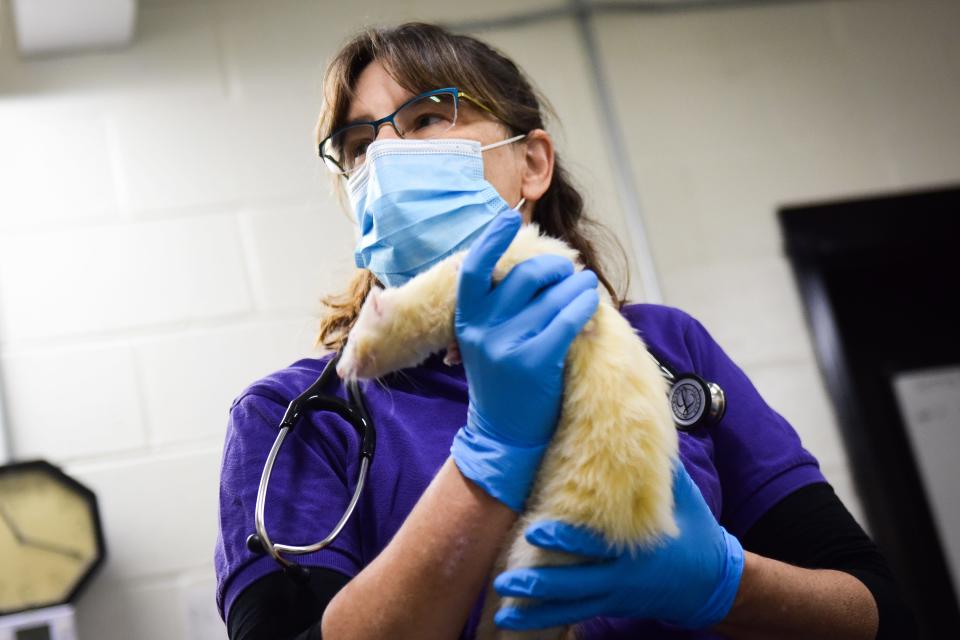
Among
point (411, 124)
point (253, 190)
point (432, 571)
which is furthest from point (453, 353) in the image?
point (253, 190)

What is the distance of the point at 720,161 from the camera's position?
2.57 metres

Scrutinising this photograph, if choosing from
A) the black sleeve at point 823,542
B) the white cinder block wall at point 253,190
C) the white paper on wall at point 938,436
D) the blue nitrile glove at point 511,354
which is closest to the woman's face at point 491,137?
the blue nitrile glove at point 511,354

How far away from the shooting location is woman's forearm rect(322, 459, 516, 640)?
851 mm

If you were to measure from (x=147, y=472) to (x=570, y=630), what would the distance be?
1446mm

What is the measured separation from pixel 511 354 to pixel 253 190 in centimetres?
159

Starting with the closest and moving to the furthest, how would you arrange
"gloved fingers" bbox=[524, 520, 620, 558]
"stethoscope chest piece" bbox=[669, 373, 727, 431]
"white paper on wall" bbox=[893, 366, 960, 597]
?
"gloved fingers" bbox=[524, 520, 620, 558] < "stethoscope chest piece" bbox=[669, 373, 727, 431] < "white paper on wall" bbox=[893, 366, 960, 597]

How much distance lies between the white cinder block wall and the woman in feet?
2.40

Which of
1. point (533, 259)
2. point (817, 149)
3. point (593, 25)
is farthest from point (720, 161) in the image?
point (533, 259)

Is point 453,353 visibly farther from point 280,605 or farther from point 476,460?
point 280,605

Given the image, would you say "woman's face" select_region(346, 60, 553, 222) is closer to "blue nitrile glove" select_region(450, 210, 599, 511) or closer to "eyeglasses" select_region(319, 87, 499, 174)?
"eyeglasses" select_region(319, 87, 499, 174)

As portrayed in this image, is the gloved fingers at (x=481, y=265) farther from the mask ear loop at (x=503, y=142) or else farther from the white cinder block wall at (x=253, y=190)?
the white cinder block wall at (x=253, y=190)

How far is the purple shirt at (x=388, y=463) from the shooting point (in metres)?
0.96

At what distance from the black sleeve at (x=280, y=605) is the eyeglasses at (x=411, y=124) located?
56 centimetres

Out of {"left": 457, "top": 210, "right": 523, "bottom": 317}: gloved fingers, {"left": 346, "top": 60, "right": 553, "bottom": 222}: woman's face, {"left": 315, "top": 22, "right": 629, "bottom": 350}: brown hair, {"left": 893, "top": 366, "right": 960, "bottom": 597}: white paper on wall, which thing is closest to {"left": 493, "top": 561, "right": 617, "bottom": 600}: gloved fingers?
{"left": 457, "top": 210, "right": 523, "bottom": 317}: gloved fingers
